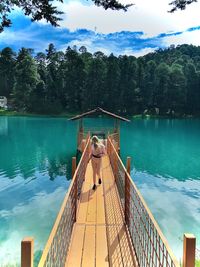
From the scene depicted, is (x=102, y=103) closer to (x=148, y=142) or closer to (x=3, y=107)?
(x=3, y=107)

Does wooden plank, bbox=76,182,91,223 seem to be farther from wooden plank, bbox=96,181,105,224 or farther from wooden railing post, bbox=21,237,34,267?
wooden railing post, bbox=21,237,34,267


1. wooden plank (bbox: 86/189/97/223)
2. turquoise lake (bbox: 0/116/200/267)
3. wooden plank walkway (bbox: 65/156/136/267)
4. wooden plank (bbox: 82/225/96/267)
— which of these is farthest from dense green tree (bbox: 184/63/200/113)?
wooden plank (bbox: 82/225/96/267)

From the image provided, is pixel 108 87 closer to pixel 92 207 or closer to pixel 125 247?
pixel 92 207

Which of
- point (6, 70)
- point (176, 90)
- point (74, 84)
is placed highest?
point (6, 70)

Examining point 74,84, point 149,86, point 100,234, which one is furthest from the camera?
point 149,86

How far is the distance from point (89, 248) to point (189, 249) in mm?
2925

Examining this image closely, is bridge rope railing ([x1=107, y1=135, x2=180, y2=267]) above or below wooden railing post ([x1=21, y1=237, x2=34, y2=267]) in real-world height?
below

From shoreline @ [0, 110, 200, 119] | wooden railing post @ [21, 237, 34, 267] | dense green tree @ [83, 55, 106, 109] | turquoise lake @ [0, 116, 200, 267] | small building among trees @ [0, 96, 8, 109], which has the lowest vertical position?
turquoise lake @ [0, 116, 200, 267]

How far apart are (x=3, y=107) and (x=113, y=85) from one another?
33.1 metres

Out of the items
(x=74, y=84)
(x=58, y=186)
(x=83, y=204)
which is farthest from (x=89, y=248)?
(x=74, y=84)

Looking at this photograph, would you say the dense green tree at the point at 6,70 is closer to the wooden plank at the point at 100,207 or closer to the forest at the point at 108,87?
the forest at the point at 108,87

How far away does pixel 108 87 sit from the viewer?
88.2m

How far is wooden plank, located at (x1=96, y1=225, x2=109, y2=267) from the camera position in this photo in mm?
5613

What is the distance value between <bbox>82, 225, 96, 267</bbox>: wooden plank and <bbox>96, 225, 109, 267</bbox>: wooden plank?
9 centimetres
